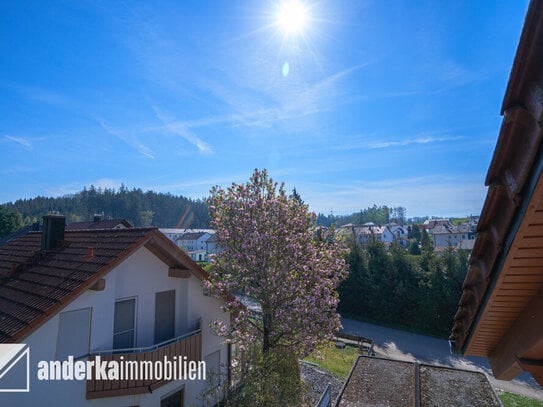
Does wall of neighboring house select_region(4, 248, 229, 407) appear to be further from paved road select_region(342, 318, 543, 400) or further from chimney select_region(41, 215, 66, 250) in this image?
paved road select_region(342, 318, 543, 400)

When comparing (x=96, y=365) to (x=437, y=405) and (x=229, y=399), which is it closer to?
(x=229, y=399)

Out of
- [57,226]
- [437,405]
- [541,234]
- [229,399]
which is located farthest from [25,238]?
[541,234]

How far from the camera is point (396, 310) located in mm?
24172

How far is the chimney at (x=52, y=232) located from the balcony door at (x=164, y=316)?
4123 mm

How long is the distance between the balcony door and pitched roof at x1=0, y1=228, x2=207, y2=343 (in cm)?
106

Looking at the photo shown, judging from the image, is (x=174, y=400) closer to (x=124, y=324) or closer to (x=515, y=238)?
(x=124, y=324)

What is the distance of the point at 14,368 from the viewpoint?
5.86 metres

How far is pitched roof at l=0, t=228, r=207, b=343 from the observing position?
6211mm

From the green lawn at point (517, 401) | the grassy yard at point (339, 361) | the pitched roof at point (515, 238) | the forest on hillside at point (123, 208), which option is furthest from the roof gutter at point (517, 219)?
the forest on hillside at point (123, 208)

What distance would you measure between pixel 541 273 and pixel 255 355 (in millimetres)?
8382

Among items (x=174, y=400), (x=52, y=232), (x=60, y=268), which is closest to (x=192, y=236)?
(x=52, y=232)

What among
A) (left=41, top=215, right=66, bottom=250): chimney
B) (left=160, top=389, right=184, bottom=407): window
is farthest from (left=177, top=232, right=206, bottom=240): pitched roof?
(left=160, top=389, right=184, bottom=407): window

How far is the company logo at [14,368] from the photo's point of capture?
5.58m

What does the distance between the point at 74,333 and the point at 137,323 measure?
1761 millimetres
